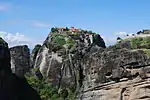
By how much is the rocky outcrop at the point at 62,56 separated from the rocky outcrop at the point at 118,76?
1764cm

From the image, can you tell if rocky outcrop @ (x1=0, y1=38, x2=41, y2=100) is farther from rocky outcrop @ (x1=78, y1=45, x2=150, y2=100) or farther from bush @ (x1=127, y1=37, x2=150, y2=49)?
bush @ (x1=127, y1=37, x2=150, y2=49)

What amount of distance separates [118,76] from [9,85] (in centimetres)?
1115

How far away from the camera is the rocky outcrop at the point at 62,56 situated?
53.0 metres

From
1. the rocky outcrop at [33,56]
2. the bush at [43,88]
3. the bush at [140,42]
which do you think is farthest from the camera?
the rocky outcrop at [33,56]

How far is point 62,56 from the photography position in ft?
180

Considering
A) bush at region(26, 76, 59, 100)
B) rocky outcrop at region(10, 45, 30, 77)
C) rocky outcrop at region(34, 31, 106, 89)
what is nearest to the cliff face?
rocky outcrop at region(34, 31, 106, 89)

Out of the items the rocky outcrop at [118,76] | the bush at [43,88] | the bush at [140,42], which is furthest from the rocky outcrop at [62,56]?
the rocky outcrop at [118,76]

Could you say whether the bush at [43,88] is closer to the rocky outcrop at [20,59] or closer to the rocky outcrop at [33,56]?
the rocky outcrop at [33,56]

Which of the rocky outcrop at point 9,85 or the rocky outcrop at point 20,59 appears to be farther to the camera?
the rocky outcrop at point 20,59

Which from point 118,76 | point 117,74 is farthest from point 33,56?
point 118,76

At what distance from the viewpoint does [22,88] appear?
1598 inches

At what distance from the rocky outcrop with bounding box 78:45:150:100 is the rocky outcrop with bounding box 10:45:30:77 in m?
31.6

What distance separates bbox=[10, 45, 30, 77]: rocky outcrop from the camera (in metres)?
63.0

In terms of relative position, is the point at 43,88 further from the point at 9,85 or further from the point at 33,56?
the point at 9,85
